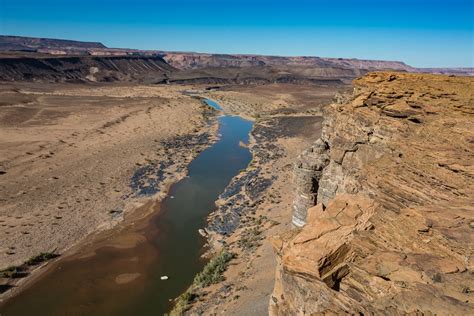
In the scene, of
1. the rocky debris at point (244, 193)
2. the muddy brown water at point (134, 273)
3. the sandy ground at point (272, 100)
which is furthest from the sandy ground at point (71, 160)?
the sandy ground at point (272, 100)

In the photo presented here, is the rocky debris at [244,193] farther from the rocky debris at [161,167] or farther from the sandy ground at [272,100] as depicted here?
the sandy ground at [272,100]

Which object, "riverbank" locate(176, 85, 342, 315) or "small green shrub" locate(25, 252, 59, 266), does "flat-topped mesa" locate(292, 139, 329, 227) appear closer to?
"riverbank" locate(176, 85, 342, 315)

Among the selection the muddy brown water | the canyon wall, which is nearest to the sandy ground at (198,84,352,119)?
the canyon wall

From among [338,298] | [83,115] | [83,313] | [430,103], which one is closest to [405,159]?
[430,103]

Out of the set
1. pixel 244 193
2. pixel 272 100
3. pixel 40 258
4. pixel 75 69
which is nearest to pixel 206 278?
pixel 40 258

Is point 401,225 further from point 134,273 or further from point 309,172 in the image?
point 134,273

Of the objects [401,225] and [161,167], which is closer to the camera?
[401,225]
